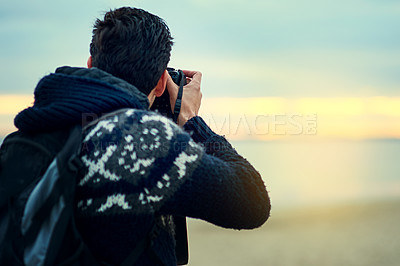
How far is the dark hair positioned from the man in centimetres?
3

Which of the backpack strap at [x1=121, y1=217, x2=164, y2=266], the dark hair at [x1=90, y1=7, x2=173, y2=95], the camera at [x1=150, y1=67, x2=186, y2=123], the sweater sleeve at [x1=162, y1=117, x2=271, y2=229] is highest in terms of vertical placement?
the dark hair at [x1=90, y1=7, x2=173, y2=95]

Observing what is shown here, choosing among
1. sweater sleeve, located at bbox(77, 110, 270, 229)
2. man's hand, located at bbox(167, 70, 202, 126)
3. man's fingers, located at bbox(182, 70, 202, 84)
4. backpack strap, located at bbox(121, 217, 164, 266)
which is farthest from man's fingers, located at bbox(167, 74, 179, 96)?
backpack strap, located at bbox(121, 217, 164, 266)

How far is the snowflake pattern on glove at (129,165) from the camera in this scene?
1.16 m

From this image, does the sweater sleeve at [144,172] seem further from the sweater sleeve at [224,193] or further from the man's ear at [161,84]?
the man's ear at [161,84]

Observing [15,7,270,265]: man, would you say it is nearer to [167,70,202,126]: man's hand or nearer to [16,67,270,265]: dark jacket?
[16,67,270,265]: dark jacket

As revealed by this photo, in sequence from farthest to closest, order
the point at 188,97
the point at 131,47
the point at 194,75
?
the point at 194,75 → the point at 188,97 → the point at 131,47

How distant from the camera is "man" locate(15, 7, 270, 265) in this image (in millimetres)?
1170

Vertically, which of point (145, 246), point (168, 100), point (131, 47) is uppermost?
point (131, 47)

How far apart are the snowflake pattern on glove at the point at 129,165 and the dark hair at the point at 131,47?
24 cm

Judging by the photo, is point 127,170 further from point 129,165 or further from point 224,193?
point 224,193

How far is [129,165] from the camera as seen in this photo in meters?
1.17

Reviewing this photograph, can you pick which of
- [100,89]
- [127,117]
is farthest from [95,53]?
[127,117]

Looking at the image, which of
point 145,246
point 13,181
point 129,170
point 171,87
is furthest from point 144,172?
point 171,87

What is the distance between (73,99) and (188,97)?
0.55m
